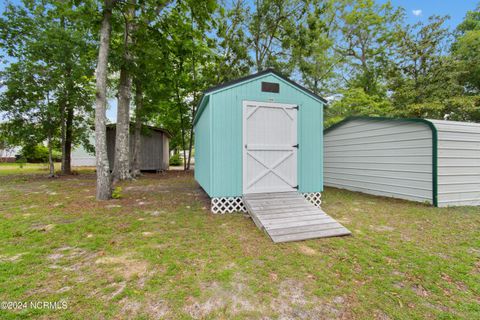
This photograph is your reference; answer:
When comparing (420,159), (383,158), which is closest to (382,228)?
(420,159)

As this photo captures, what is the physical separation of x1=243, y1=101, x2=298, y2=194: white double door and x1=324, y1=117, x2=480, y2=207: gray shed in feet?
11.9

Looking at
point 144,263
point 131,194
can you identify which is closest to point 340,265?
point 144,263

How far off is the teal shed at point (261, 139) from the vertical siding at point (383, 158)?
114 inches

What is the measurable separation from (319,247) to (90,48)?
12.1 meters

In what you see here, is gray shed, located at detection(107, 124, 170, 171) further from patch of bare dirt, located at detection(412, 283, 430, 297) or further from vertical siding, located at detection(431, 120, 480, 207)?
patch of bare dirt, located at detection(412, 283, 430, 297)

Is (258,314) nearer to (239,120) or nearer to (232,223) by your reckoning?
(232,223)

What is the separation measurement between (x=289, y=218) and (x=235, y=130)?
2216 mm

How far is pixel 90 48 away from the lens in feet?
31.1

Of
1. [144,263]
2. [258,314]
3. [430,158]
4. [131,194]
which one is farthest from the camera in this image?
[131,194]

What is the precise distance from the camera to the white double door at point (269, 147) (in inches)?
189

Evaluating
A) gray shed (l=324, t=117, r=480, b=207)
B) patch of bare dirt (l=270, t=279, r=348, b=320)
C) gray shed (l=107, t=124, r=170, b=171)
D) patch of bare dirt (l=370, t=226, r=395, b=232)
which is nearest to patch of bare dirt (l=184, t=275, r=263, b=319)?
patch of bare dirt (l=270, t=279, r=348, b=320)

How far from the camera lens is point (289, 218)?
3.88 m

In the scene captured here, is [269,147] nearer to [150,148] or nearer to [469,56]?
[150,148]

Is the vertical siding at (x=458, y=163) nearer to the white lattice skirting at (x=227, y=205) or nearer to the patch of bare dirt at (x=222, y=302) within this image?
the white lattice skirting at (x=227, y=205)
